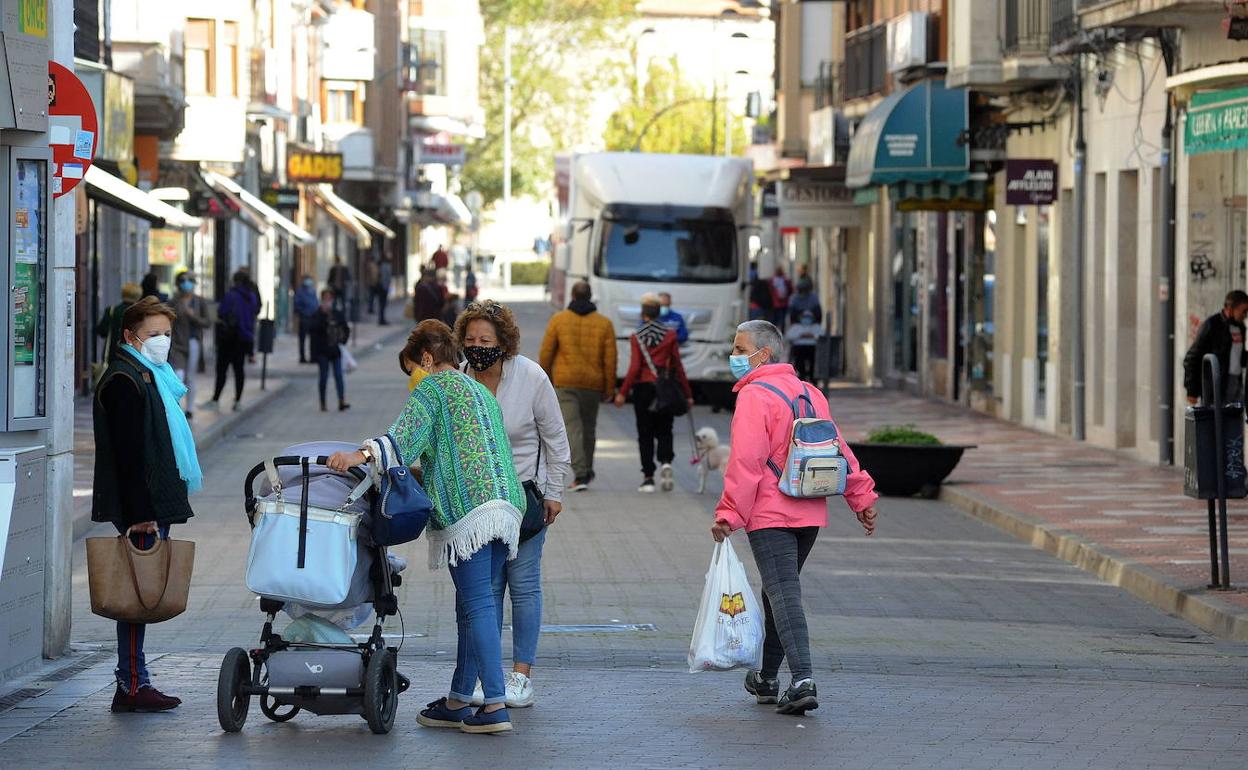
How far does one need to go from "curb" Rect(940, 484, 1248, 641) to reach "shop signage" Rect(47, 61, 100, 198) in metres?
6.55

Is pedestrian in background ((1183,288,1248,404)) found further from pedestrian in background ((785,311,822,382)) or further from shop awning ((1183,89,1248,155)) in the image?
pedestrian in background ((785,311,822,382))

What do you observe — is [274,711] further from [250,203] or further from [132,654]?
[250,203]

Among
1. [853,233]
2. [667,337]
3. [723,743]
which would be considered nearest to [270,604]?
[723,743]

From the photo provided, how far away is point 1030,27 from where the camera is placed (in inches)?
1107

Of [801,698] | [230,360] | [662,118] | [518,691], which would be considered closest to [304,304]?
[230,360]

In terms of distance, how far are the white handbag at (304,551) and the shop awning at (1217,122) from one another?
1247cm

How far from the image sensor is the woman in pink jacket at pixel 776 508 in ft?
30.8

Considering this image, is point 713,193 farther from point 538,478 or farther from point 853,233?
point 538,478

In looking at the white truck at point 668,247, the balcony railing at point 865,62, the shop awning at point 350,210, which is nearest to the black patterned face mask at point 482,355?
the white truck at point 668,247

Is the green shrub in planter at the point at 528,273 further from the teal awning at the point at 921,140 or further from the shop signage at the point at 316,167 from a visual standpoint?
the teal awning at the point at 921,140

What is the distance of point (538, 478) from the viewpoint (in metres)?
9.52

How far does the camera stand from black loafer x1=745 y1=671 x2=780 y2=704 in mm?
9727

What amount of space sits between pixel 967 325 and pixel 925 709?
24.6 metres

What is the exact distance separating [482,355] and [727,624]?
58.9 inches
